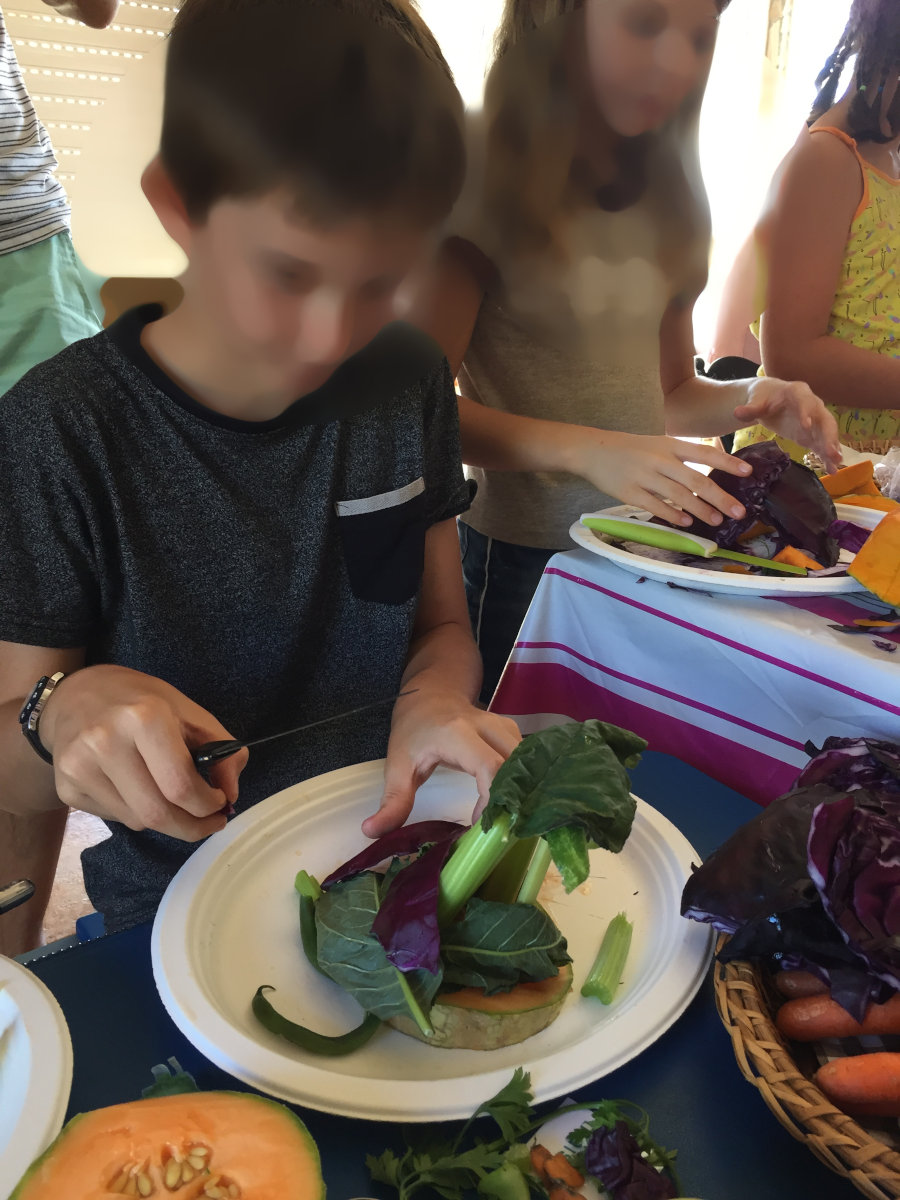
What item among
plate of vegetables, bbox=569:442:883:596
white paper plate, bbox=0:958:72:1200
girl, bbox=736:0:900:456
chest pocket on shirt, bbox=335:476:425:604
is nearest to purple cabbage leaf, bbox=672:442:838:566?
plate of vegetables, bbox=569:442:883:596

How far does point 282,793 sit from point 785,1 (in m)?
0.87

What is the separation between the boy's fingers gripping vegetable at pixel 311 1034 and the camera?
0.33 meters

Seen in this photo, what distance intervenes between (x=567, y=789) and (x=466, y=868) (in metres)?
0.07

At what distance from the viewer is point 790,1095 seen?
0.27m

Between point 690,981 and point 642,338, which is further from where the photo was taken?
point 642,338

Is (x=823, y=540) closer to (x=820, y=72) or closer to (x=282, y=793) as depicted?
(x=282, y=793)

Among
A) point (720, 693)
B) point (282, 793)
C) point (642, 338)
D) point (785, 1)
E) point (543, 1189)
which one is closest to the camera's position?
point (543, 1189)

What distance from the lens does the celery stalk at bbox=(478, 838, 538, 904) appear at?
14.5 inches

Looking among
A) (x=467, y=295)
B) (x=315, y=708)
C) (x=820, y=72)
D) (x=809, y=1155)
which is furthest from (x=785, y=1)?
(x=809, y=1155)

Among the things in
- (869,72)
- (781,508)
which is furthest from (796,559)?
(869,72)

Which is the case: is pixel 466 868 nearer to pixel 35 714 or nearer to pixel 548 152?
pixel 35 714

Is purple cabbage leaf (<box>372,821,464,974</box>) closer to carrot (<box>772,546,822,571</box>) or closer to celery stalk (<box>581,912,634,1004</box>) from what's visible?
celery stalk (<box>581,912,634,1004</box>)

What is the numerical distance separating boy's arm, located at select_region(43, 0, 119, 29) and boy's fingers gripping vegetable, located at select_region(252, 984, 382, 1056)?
1.38ft

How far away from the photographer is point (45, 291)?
461 mm
